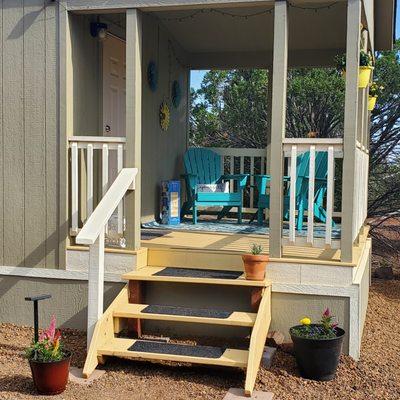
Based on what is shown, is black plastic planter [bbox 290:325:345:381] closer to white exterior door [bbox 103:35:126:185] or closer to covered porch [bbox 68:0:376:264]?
covered porch [bbox 68:0:376:264]

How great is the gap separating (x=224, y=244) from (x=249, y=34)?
2.79m

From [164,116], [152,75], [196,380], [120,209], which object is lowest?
[196,380]

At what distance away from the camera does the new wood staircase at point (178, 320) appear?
394 cm

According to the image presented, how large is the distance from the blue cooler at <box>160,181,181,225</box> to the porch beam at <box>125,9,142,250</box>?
192 centimetres

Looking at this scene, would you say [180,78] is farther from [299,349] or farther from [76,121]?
[299,349]

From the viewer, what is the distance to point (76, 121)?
16.8 feet

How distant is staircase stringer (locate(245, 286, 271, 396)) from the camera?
372 centimetres

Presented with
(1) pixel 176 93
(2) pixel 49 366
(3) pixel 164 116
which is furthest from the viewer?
(1) pixel 176 93

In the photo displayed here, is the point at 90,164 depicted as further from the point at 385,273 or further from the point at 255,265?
the point at 385,273

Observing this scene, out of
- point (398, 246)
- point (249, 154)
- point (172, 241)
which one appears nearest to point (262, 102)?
point (398, 246)

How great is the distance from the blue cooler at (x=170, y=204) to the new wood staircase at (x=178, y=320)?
6.36 feet

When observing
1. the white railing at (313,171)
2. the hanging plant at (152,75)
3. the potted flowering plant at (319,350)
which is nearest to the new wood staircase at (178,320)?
the potted flowering plant at (319,350)

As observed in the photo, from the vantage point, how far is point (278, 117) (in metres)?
4.49

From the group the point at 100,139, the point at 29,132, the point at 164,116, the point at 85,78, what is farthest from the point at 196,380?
the point at 164,116
